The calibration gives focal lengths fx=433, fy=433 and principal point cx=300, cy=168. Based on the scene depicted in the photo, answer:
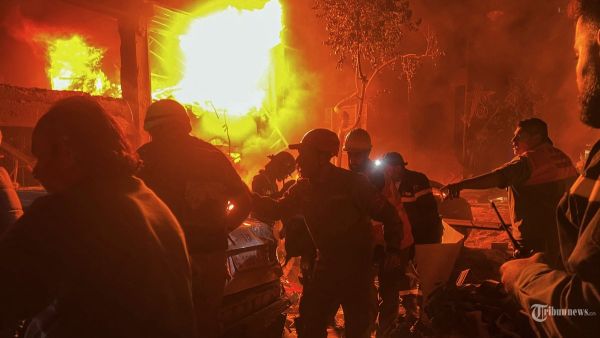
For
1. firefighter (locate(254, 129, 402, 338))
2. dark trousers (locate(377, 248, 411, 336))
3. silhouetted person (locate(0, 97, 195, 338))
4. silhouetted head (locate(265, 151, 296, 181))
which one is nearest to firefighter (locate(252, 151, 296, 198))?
silhouetted head (locate(265, 151, 296, 181))

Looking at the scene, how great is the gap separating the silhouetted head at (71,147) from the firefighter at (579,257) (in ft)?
5.44

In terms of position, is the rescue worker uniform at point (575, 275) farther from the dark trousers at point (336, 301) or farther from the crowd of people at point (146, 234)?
the dark trousers at point (336, 301)

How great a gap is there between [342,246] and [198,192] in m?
1.45

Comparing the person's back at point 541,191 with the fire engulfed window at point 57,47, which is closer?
the person's back at point 541,191

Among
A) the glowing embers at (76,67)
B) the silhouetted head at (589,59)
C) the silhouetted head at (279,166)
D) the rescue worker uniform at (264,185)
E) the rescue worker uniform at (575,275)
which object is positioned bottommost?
the rescue worker uniform at (264,185)

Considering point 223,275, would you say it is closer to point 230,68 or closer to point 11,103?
point 11,103

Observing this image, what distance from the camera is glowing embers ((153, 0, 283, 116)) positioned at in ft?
47.5

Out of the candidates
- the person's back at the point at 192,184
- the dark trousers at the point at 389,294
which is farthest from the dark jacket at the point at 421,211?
the person's back at the point at 192,184

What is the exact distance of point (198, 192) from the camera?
3.31 metres

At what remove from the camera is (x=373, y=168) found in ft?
18.4

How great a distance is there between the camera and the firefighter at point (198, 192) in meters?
3.29

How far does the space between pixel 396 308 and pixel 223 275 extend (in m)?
2.91

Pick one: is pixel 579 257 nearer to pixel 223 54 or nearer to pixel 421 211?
pixel 421 211

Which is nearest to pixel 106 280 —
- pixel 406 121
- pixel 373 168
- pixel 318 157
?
pixel 318 157
